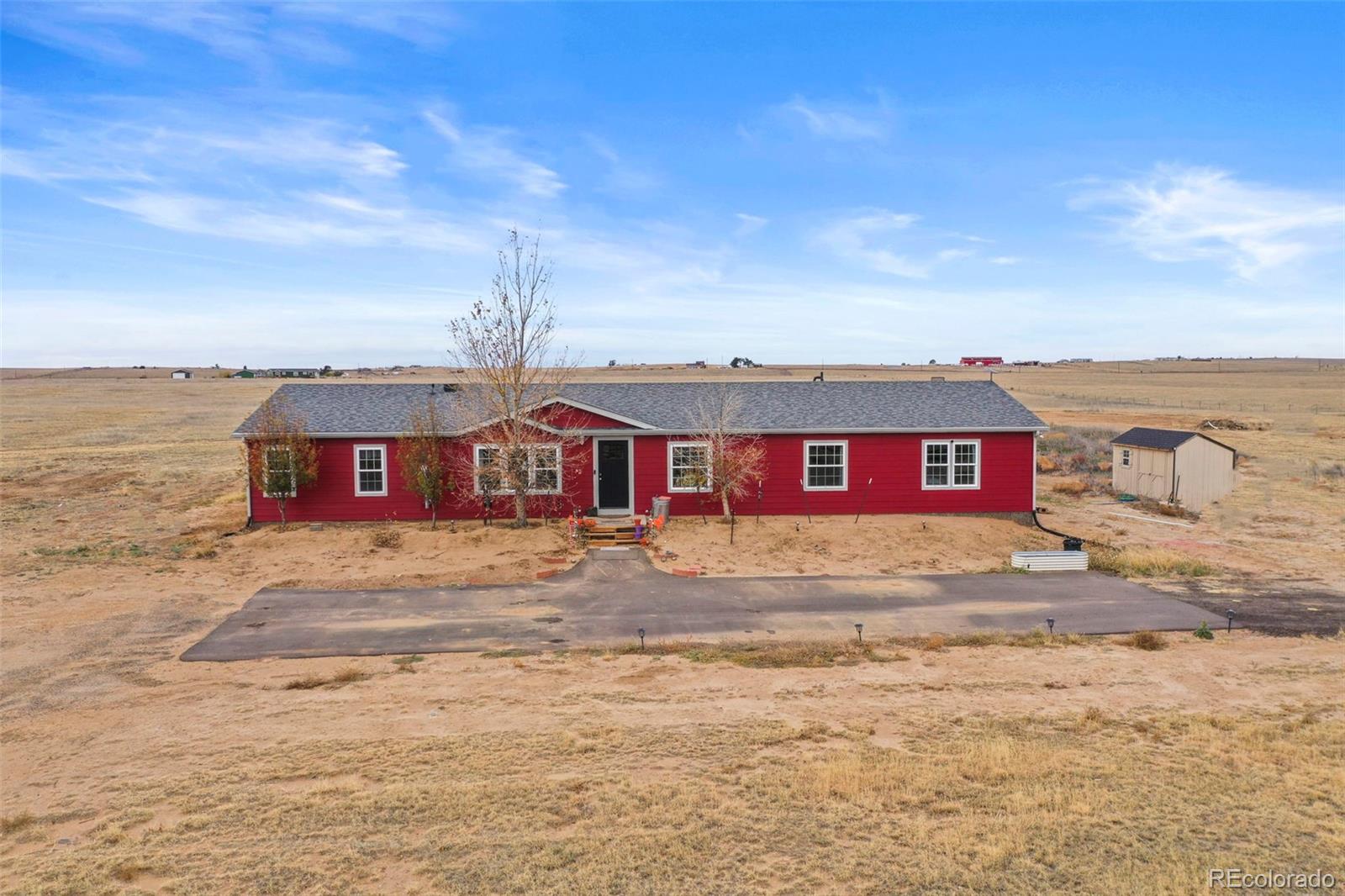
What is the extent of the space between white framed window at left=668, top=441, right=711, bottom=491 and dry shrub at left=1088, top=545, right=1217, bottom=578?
1035cm

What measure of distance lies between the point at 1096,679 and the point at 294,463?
66.8 feet

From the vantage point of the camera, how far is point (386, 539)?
21.8m

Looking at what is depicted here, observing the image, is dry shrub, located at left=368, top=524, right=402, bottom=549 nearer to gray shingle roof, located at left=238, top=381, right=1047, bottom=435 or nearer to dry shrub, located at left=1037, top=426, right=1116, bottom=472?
gray shingle roof, located at left=238, top=381, right=1047, bottom=435

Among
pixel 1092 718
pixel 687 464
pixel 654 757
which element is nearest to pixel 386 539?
pixel 687 464

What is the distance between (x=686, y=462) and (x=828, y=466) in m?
4.34

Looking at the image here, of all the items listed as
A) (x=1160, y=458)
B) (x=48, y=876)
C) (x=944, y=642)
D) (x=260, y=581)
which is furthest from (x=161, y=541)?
(x=1160, y=458)

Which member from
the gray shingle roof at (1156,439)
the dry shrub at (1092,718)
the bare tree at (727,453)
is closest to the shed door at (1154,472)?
the gray shingle roof at (1156,439)

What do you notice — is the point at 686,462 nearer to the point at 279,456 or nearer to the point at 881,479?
the point at 881,479

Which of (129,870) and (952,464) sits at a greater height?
(952,464)

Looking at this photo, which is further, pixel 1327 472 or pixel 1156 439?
pixel 1327 472

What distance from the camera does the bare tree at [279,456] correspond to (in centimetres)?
2288

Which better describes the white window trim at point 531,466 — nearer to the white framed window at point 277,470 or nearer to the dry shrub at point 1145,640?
the white framed window at point 277,470

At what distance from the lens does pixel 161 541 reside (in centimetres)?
2228

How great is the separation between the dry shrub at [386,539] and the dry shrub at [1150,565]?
1769 cm
